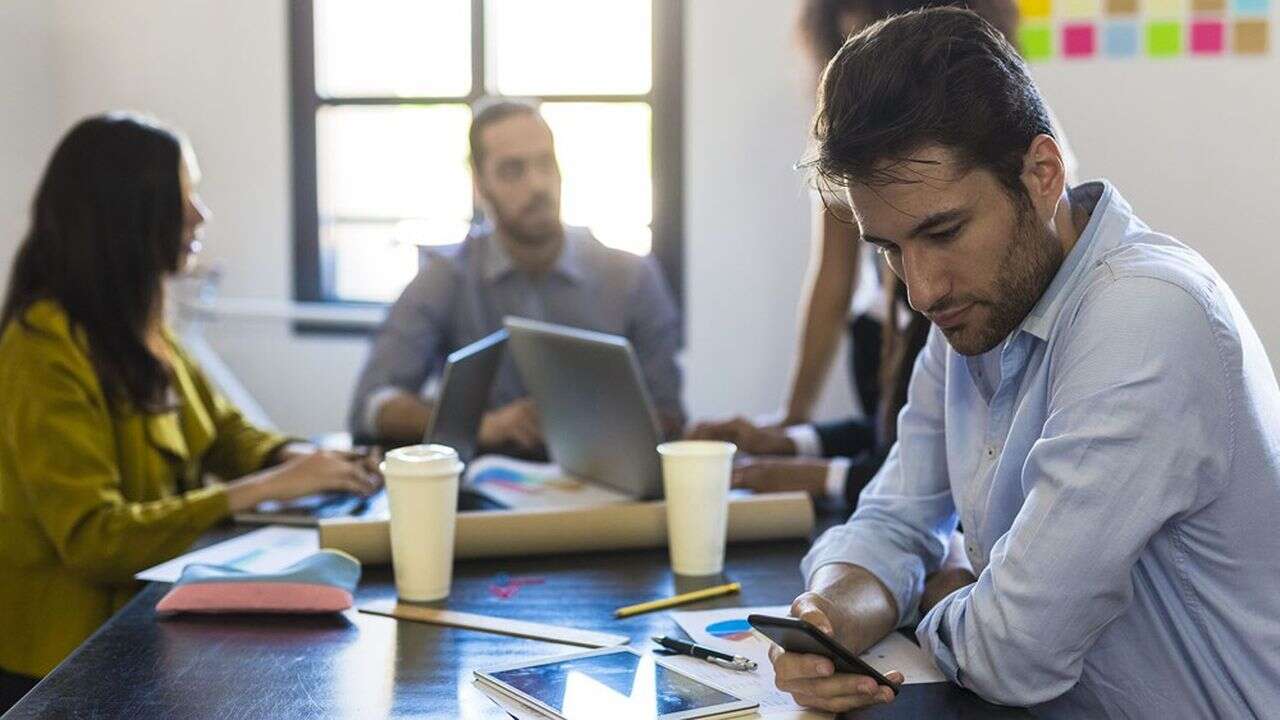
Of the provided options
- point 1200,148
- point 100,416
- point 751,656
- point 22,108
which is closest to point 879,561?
point 751,656

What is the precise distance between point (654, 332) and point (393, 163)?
5.65 feet

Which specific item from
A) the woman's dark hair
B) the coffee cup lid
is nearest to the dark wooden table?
the coffee cup lid

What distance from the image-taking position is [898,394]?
1.78 metres

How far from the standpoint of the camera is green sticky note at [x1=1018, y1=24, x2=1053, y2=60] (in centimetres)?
353

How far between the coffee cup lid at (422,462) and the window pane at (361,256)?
297 centimetres

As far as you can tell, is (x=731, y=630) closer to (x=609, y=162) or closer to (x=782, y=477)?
(x=782, y=477)

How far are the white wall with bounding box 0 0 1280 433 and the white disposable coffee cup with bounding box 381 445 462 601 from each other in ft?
7.11

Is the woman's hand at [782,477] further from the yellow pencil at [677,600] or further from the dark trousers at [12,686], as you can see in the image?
the dark trousers at [12,686]

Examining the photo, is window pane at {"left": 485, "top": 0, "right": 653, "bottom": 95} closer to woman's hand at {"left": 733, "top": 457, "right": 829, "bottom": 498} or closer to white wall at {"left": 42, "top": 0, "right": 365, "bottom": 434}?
white wall at {"left": 42, "top": 0, "right": 365, "bottom": 434}

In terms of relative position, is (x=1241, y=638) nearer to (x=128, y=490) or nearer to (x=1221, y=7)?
(x=128, y=490)

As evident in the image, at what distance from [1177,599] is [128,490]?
148cm

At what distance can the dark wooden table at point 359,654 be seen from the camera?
1.09 m

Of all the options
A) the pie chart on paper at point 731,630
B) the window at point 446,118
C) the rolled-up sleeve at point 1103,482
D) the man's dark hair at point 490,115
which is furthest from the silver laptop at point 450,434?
the window at point 446,118

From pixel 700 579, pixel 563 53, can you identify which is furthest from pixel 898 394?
pixel 563 53
